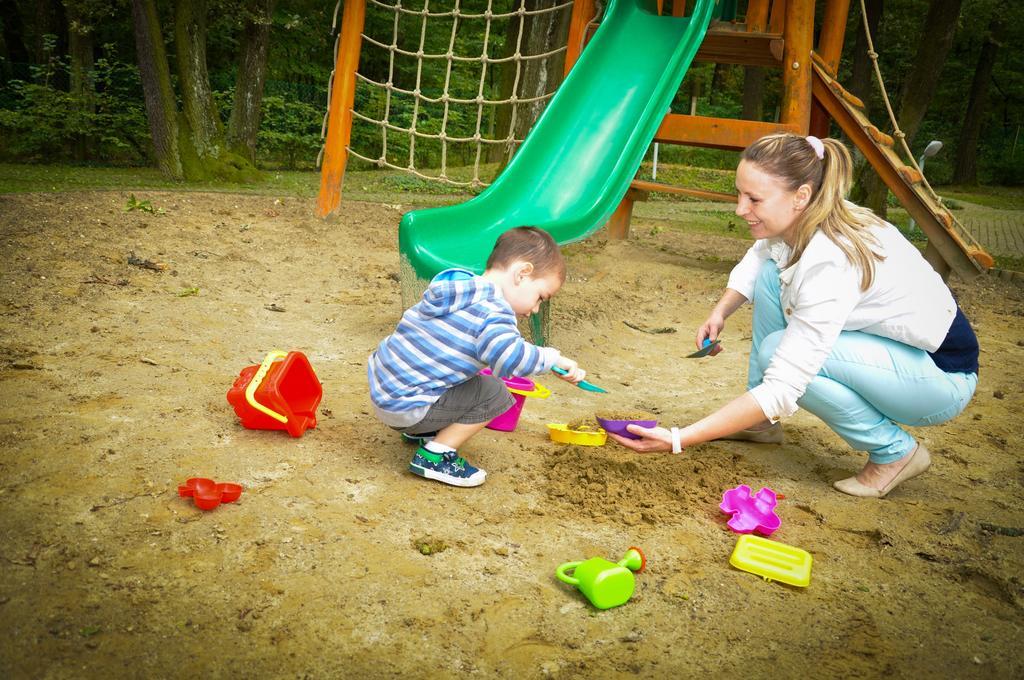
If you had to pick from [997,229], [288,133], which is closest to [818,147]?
[997,229]

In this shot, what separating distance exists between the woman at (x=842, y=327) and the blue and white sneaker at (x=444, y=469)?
0.53 meters

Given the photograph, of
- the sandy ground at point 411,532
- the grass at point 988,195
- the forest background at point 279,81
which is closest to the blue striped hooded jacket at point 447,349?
the sandy ground at point 411,532

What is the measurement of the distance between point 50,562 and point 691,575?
152cm

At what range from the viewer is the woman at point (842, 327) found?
2287 millimetres

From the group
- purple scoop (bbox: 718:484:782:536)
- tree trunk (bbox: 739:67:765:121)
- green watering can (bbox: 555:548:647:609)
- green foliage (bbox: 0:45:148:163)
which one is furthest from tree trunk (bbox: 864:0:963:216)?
green foliage (bbox: 0:45:148:163)

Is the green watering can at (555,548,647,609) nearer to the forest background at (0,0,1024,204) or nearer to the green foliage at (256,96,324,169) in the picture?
the forest background at (0,0,1024,204)

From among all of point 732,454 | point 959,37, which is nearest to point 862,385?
point 732,454

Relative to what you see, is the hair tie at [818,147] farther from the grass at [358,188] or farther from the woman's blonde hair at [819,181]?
the grass at [358,188]

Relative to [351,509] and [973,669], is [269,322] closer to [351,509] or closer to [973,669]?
[351,509]

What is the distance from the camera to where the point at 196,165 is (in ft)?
30.3

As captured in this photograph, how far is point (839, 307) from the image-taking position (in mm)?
2299

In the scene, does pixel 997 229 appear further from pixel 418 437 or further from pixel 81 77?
pixel 81 77

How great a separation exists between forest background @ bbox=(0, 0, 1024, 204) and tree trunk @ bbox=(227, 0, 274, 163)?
0.06 feet

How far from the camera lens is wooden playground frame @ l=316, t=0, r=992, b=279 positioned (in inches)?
203
